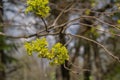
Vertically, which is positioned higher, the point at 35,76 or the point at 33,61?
the point at 33,61

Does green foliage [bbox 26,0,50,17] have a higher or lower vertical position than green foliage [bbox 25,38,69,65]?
higher

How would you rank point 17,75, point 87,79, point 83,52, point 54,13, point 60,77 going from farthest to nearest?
point 17,75 < point 83,52 < point 87,79 < point 60,77 < point 54,13

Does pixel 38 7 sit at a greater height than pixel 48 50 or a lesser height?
greater

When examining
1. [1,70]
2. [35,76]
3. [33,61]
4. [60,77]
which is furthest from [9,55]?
[35,76]

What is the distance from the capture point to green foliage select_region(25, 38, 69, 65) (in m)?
4.29

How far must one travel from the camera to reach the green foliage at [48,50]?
4.29 m

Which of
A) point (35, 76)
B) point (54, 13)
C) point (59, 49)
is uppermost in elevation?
point (59, 49)

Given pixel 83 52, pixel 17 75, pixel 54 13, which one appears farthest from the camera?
pixel 17 75

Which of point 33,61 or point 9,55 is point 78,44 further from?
point 33,61

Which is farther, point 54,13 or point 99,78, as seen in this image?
point 99,78

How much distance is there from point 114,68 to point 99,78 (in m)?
1.77

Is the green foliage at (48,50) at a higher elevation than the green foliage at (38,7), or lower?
lower

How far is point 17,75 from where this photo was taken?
31.0 metres

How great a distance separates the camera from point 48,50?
14.2 feet
